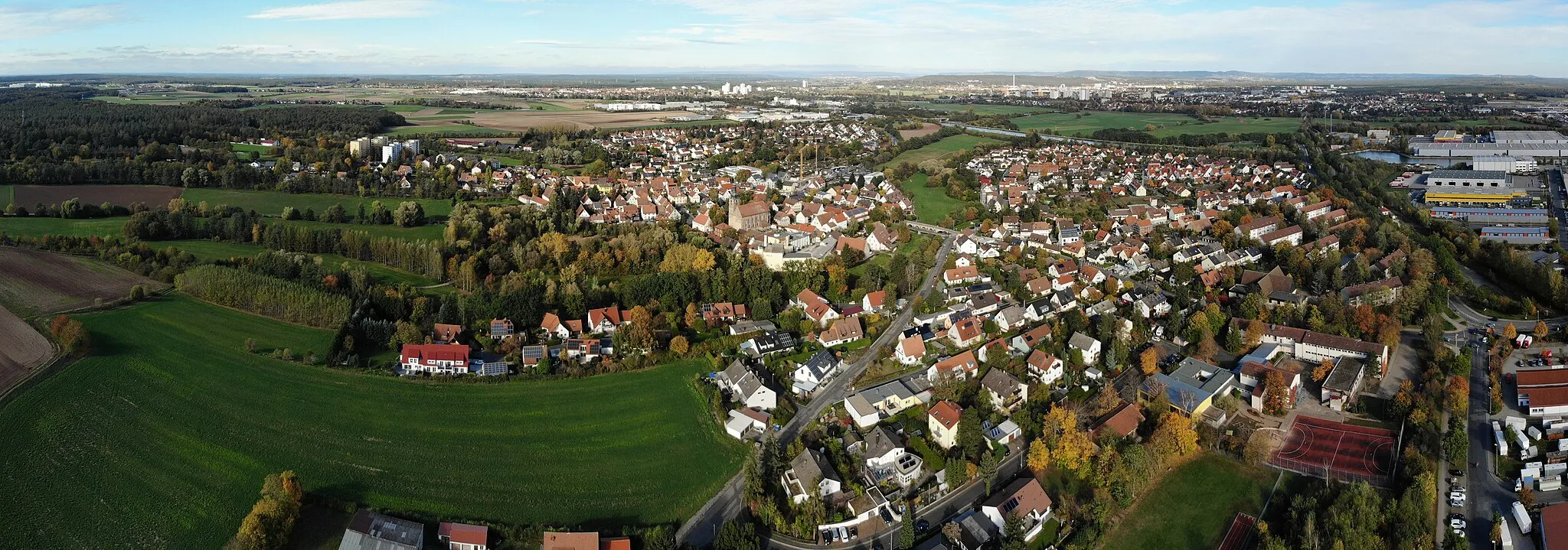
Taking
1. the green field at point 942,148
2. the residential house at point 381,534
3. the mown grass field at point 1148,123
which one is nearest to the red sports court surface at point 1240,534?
the residential house at point 381,534

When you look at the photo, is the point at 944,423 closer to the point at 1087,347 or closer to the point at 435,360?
the point at 1087,347

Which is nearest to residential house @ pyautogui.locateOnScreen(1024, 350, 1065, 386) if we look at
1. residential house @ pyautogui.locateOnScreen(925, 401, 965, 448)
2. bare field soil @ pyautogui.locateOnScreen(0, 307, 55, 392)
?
residential house @ pyautogui.locateOnScreen(925, 401, 965, 448)

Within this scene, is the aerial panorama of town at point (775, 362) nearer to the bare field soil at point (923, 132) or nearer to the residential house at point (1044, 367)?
the residential house at point (1044, 367)

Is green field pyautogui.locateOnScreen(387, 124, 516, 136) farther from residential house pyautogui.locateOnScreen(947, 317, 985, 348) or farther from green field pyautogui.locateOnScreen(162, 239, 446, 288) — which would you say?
residential house pyautogui.locateOnScreen(947, 317, 985, 348)

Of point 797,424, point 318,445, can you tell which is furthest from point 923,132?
point 318,445

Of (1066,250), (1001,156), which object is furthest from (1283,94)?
(1066,250)

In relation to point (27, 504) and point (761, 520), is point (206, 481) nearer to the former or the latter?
point (27, 504)
